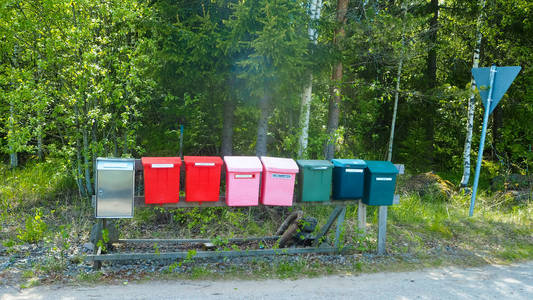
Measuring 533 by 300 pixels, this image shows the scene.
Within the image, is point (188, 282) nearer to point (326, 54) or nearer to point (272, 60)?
point (272, 60)

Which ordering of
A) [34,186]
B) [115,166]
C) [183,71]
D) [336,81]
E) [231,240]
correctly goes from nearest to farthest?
[115,166] → [231,240] → [183,71] → [34,186] → [336,81]

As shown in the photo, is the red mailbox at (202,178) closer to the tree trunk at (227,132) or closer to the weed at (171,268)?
the weed at (171,268)

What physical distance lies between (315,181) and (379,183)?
924mm

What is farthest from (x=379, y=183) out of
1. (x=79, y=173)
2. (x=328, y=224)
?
(x=79, y=173)

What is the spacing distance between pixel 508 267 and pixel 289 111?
4.98 metres

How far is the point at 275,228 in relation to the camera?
6773 mm

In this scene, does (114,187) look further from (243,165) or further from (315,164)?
(315,164)

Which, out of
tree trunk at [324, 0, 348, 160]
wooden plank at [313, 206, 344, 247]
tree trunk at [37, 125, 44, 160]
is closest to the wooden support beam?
wooden plank at [313, 206, 344, 247]

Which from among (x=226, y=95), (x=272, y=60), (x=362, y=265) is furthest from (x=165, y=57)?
(x=362, y=265)

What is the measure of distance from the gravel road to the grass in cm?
22

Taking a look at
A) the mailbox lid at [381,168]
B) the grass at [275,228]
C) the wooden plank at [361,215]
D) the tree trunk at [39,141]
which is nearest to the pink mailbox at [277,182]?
the grass at [275,228]

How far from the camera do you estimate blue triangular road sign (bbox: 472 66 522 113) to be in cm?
651

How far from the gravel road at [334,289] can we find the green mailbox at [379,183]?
963 mm

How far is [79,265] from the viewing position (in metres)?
4.85
